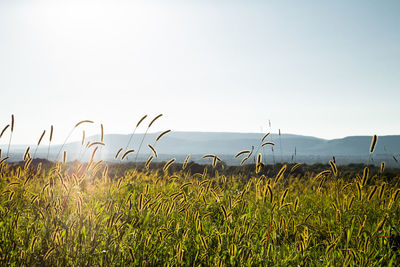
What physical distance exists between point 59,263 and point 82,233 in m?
0.32

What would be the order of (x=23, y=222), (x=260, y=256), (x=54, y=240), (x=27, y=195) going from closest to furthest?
(x=54, y=240) < (x=260, y=256) < (x=23, y=222) < (x=27, y=195)

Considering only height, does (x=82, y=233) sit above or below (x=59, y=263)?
above

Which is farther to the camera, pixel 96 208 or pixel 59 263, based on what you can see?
pixel 96 208

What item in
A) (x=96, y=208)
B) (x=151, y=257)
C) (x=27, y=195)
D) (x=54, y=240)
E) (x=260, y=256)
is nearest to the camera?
(x=54, y=240)

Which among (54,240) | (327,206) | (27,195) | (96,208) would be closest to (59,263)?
(54,240)

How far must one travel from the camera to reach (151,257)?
2.71 metres

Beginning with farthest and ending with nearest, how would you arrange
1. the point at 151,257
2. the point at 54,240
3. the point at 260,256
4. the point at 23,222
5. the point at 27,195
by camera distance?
the point at 27,195 → the point at 23,222 → the point at 260,256 → the point at 151,257 → the point at 54,240

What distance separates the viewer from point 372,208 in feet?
14.9

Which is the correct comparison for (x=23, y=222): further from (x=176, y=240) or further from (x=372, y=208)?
(x=372, y=208)

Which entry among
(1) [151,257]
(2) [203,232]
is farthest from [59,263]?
(2) [203,232]

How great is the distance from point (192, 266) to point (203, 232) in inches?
28.8

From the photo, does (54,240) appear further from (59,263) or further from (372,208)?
(372,208)

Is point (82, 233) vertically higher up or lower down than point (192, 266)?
higher up

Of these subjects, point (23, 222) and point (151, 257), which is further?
point (23, 222)
